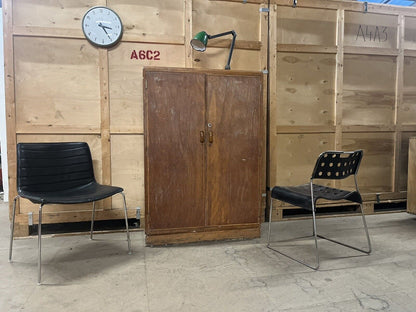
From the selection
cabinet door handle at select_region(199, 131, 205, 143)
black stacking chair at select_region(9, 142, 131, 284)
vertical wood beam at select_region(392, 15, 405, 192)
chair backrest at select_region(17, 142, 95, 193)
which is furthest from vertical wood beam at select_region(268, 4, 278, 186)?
chair backrest at select_region(17, 142, 95, 193)

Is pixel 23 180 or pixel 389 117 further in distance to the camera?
pixel 389 117

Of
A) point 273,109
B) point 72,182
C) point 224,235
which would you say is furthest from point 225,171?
point 72,182

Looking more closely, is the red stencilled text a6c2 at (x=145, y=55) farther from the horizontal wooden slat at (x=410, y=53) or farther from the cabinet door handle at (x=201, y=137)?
the horizontal wooden slat at (x=410, y=53)

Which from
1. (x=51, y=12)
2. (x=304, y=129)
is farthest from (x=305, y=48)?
(x=51, y=12)

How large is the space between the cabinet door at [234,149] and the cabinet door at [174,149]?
93 mm

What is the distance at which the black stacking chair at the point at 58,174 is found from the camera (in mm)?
2227

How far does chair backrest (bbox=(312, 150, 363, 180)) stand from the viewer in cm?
217

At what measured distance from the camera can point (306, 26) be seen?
10.7 ft

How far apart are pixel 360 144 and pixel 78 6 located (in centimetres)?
312

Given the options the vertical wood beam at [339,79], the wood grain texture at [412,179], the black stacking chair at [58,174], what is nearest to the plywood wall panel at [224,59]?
the vertical wood beam at [339,79]

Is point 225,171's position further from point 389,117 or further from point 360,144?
point 389,117

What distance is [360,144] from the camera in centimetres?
345

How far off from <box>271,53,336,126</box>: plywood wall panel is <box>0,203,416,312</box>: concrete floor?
126 cm

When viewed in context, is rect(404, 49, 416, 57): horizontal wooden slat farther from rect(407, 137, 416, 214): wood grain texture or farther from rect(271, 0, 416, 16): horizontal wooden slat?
rect(407, 137, 416, 214): wood grain texture
